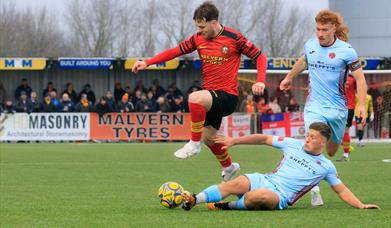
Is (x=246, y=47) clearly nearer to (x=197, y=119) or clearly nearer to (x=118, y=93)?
(x=197, y=119)

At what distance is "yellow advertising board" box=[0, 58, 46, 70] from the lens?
113 feet

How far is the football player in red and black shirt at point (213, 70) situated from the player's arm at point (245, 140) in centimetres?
189

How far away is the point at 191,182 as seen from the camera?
1318cm

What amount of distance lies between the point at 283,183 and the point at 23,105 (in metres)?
22.1

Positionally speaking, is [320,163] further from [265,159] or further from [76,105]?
[76,105]

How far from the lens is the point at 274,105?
3130 cm

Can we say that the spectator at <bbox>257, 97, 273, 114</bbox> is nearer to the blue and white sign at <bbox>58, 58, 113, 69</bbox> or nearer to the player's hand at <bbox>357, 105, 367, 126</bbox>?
the blue and white sign at <bbox>58, 58, 113, 69</bbox>

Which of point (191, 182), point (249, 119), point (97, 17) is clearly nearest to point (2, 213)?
point (191, 182)

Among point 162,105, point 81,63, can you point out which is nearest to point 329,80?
point 162,105

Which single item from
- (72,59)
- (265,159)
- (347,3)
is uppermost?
(347,3)

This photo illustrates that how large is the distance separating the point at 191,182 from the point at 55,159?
7.28m

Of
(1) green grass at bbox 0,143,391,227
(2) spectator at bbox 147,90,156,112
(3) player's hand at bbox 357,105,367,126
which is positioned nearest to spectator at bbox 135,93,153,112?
(2) spectator at bbox 147,90,156,112

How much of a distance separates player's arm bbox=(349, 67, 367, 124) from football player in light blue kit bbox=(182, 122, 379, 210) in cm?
58

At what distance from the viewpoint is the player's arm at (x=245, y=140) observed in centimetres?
897
